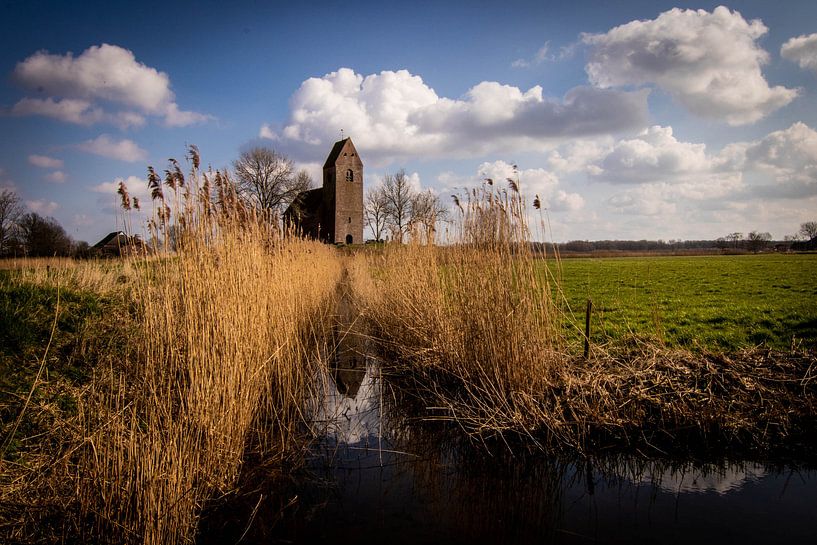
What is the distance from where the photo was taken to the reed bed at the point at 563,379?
3893 mm

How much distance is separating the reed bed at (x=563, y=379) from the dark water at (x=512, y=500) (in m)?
0.30

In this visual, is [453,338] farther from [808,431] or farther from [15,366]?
[15,366]

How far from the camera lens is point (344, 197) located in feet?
151

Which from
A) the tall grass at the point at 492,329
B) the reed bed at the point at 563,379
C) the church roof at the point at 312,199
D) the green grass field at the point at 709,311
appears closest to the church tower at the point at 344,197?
the church roof at the point at 312,199

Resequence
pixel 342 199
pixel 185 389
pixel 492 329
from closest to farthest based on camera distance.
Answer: pixel 185 389
pixel 492 329
pixel 342 199

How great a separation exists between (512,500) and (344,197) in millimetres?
44733

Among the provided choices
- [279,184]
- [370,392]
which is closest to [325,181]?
[279,184]

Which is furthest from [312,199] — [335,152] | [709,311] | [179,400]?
[179,400]

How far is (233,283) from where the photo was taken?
3742mm

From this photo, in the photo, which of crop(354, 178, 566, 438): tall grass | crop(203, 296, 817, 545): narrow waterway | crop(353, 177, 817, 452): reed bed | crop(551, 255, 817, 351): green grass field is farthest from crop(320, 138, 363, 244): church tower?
crop(203, 296, 817, 545): narrow waterway

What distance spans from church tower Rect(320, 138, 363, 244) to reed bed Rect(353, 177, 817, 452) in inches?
1613

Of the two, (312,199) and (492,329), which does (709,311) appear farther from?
(312,199)

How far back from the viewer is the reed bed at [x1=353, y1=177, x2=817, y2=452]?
3.89 meters

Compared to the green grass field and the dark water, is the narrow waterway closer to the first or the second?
the dark water
